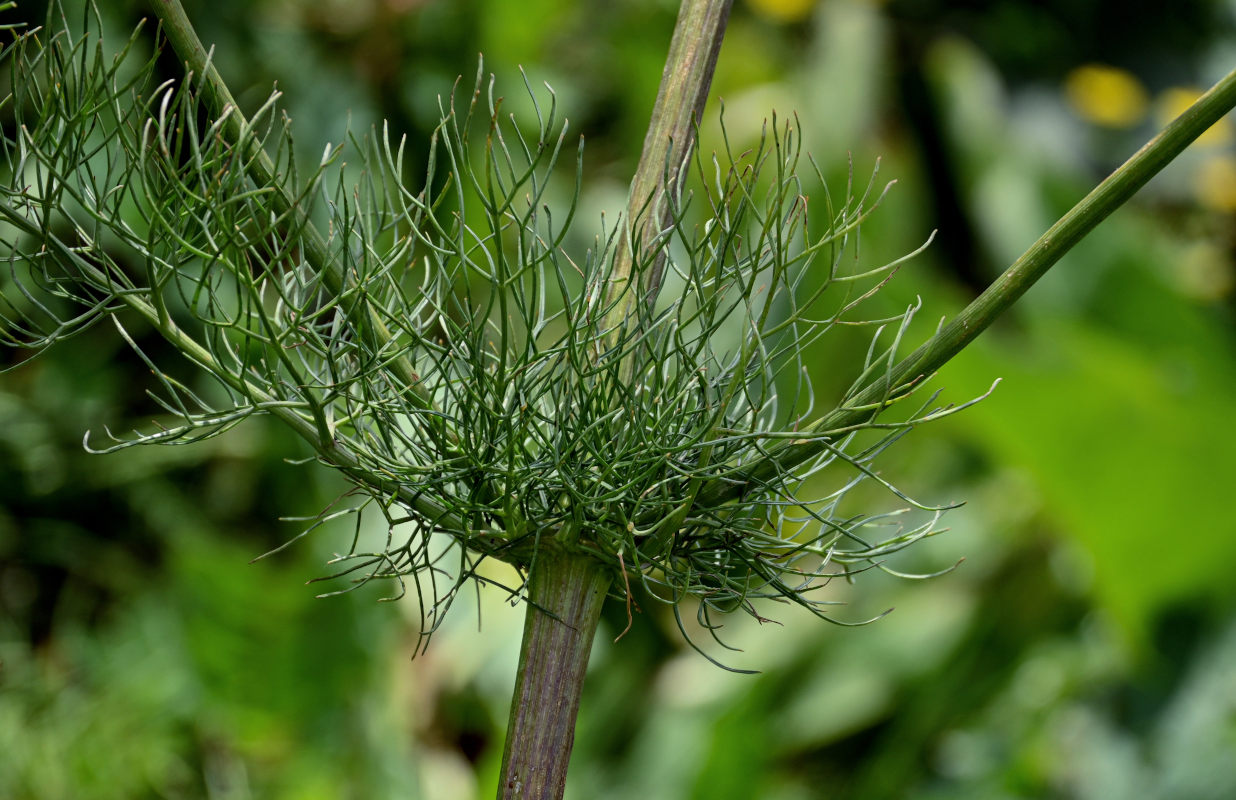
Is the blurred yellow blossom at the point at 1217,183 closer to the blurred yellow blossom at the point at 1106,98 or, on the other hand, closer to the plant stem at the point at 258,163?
the blurred yellow blossom at the point at 1106,98

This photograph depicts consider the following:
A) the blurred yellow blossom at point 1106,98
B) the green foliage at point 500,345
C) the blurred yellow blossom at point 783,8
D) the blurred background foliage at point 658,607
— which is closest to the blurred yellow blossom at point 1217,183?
the blurred background foliage at point 658,607

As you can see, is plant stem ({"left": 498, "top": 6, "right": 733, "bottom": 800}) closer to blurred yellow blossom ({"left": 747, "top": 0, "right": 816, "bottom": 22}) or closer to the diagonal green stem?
the diagonal green stem

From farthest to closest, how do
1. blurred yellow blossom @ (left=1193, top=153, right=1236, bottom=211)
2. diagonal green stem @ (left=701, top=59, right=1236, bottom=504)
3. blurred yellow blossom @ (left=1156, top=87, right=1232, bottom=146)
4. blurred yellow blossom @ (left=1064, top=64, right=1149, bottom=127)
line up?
blurred yellow blossom @ (left=1064, top=64, right=1149, bottom=127), blurred yellow blossom @ (left=1156, top=87, right=1232, bottom=146), blurred yellow blossom @ (left=1193, top=153, right=1236, bottom=211), diagonal green stem @ (left=701, top=59, right=1236, bottom=504)

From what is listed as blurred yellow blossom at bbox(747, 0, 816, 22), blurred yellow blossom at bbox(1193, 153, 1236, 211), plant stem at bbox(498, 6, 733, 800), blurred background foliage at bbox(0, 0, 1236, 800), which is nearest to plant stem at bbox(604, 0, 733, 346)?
plant stem at bbox(498, 6, 733, 800)

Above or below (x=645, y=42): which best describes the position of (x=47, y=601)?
below

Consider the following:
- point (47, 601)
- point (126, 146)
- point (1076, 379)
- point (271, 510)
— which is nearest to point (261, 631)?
point (271, 510)

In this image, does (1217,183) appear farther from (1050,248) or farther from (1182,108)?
(1050,248)

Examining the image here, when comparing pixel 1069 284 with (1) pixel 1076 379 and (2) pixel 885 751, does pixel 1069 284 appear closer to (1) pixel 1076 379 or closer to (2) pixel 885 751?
(1) pixel 1076 379
